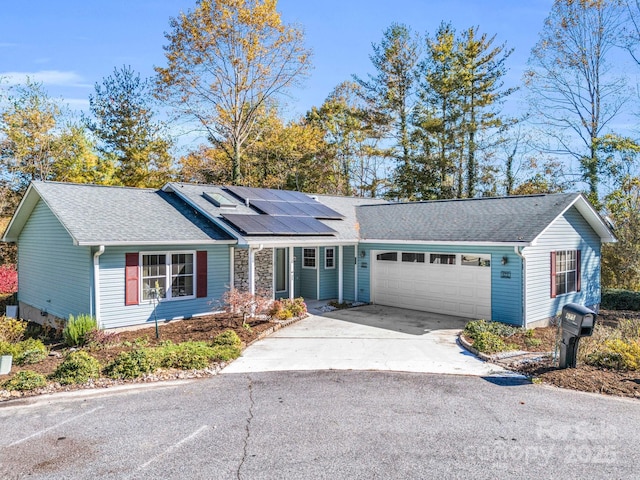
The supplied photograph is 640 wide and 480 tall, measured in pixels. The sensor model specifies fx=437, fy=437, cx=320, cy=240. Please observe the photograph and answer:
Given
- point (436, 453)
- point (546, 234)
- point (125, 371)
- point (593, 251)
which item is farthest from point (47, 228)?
point (593, 251)

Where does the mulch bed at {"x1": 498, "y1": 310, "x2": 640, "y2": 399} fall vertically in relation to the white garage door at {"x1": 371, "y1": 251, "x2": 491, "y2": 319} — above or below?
below

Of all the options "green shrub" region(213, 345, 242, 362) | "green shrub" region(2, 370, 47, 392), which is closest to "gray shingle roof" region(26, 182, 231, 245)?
"green shrub" region(2, 370, 47, 392)

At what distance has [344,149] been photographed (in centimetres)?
3197

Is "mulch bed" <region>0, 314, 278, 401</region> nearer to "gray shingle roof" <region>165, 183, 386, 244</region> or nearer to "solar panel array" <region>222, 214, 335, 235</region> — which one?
"gray shingle roof" <region>165, 183, 386, 244</region>

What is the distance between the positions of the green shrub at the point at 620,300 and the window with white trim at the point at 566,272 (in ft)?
10.0

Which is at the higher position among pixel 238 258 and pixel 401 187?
pixel 401 187

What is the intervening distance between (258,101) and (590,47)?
1751 cm

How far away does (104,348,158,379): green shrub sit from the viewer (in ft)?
24.9

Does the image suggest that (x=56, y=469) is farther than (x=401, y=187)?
No

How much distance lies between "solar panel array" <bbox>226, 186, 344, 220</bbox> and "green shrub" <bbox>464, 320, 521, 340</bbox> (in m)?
6.95

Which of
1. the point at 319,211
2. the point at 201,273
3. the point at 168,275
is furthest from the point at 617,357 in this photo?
the point at 319,211

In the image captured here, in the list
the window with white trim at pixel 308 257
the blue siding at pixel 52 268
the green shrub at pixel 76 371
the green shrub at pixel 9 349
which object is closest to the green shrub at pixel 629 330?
the window with white trim at pixel 308 257

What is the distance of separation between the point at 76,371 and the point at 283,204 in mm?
9580

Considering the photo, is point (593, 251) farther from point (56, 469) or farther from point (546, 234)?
point (56, 469)
